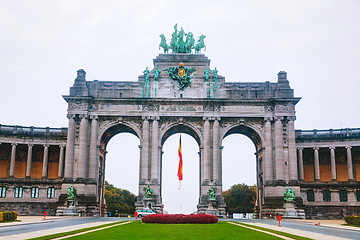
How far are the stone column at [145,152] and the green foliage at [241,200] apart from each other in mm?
56649

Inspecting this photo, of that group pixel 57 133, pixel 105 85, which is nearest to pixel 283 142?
pixel 105 85

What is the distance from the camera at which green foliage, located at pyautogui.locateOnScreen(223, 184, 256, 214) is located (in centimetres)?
12231

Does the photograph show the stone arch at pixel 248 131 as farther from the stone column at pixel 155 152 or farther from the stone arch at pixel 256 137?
the stone column at pixel 155 152

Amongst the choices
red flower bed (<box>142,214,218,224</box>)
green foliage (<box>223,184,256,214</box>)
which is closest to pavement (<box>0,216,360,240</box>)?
red flower bed (<box>142,214,218,224</box>)

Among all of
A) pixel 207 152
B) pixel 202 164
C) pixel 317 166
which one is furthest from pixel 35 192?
pixel 317 166

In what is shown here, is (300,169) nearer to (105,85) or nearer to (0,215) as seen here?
(105,85)

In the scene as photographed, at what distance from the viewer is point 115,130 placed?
79.6m

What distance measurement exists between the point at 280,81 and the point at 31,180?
4861 centimetres

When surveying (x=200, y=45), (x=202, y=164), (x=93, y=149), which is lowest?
(x=202, y=164)

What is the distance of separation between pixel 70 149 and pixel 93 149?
12.8 feet

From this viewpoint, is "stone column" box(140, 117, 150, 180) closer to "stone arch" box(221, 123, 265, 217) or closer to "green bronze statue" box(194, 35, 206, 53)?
"stone arch" box(221, 123, 265, 217)

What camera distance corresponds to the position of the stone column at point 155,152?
72.7 metres

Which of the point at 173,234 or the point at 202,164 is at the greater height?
the point at 202,164

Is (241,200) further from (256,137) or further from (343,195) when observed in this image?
(256,137)
